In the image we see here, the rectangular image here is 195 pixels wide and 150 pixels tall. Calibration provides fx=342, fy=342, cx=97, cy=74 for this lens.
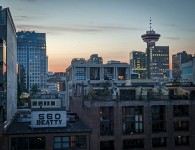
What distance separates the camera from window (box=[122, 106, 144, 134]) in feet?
214

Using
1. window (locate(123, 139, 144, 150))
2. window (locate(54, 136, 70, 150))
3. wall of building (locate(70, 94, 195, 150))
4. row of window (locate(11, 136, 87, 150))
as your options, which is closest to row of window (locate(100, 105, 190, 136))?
wall of building (locate(70, 94, 195, 150))

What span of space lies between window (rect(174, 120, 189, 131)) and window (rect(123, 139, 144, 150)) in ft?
25.2

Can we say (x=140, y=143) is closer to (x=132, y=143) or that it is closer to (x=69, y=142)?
(x=132, y=143)

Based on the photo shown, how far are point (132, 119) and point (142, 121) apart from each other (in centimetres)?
200

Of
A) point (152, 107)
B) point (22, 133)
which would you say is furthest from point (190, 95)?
point (22, 133)

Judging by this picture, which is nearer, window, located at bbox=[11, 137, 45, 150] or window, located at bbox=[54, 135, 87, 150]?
window, located at bbox=[11, 137, 45, 150]

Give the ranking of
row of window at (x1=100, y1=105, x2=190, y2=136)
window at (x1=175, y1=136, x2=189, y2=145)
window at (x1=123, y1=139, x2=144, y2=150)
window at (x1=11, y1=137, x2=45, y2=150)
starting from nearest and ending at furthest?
window at (x1=11, y1=137, x2=45, y2=150) < row of window at (x1=100, y1=105, x2=190, y2=136) < window at (x1=123, y1=139, x2=144, y2=150) < window at (x1=175, y1=136, x2=189, y2=145)

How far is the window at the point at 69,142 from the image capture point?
203ft

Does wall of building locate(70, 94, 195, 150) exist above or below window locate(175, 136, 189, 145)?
above

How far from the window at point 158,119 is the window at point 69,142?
14.2 meters

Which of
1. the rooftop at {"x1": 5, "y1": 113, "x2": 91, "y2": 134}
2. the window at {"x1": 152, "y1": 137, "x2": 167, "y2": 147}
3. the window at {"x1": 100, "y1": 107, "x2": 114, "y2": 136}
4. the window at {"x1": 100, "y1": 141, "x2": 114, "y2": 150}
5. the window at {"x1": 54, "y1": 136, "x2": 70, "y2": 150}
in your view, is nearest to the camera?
the rooftop at {"x1": 5, "y1": 113, "x2": 91, "y2": 134}

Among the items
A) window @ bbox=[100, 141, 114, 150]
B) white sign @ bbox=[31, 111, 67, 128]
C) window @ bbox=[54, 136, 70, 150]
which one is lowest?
window @ bbox=[100, 141, 114, 150]

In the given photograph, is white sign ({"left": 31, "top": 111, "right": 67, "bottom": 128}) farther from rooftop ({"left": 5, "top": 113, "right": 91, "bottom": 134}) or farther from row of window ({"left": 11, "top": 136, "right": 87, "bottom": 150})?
row of window ({"left": 11, "top": 136, "right": 87, "bottom": 150})

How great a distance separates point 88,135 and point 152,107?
45.5 feet
